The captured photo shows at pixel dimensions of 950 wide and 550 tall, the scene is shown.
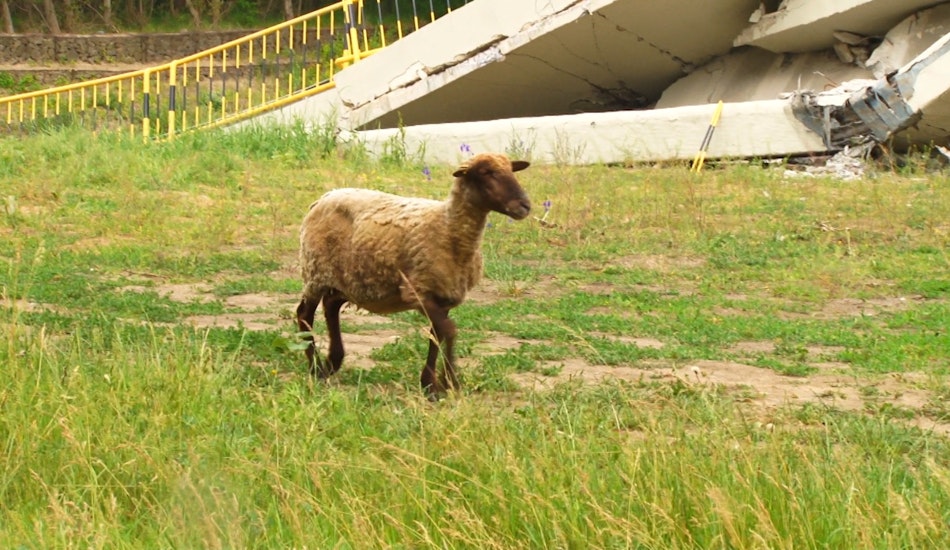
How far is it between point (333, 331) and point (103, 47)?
20324 mm

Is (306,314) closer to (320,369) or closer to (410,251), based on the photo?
(320,369)

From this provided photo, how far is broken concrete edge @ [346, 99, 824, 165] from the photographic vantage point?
1477cm

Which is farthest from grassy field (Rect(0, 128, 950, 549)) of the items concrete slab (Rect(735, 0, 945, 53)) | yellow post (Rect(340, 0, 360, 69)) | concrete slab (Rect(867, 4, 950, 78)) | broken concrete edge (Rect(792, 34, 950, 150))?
yellow post (Rect(340, 0, 360, 69))

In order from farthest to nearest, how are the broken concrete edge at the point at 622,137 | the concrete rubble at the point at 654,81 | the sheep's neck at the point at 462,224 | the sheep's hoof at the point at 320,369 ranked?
the broken concrete edge at the point at 622,137 → the concrete rubble at the point at 654,81 → the sheep's hoof at the point at 320,369 → the sheep's neck at the point at 462,224

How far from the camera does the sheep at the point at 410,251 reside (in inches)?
276

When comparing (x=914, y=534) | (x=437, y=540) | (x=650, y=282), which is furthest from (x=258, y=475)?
(x=650, y=282)

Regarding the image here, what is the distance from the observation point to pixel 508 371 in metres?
7.48

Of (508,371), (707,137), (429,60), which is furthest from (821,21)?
(508,371)

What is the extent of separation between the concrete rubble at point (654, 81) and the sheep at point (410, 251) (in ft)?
24.6

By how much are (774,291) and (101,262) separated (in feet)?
17.1

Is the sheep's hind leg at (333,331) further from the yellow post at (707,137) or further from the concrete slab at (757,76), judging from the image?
the concrete slab at (757,76)

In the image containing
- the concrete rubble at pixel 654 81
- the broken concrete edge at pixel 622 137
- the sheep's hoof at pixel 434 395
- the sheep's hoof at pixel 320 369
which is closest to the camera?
the sheep's hoof at pixel 434 395

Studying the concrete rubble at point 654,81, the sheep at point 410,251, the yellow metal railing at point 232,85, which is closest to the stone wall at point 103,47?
the yellow metal railing at point 232,85

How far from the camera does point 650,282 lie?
10391mm
